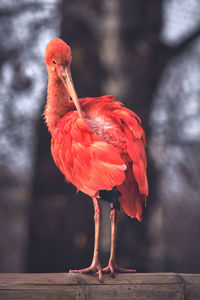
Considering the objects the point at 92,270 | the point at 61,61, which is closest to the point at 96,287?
the point at 92,270

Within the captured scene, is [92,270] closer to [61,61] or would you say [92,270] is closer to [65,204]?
[61,61]

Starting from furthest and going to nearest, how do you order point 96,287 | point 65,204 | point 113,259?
point 65,204 → point 113,259 → point 96,287

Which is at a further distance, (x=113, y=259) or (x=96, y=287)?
(x=113, y=259)

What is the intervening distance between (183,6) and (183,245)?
2134 millimetres

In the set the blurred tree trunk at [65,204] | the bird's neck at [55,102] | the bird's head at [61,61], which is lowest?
the blurred tree trunk at [65,204]

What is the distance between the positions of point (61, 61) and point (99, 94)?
924 millimetres

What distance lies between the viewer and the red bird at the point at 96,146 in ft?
4.51

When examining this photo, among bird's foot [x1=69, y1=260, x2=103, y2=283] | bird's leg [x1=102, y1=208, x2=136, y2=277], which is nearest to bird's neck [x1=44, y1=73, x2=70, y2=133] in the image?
bird's leg [x1=102, y1=208, x2=136, y2=277]

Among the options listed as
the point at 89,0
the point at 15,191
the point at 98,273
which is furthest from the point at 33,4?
the point at 98,273

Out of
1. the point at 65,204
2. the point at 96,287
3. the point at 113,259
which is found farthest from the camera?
the point at 65,204

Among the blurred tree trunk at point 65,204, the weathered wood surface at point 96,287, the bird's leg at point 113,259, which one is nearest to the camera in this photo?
the weathered wood surface at point 96,287

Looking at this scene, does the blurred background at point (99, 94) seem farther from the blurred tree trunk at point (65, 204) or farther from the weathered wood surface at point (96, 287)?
the weathered wood surface at point (96, 287)

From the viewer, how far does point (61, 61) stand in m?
1.48

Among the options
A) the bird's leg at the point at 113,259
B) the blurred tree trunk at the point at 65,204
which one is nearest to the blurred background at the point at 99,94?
the blurred tree trunk at the point at 65,204
